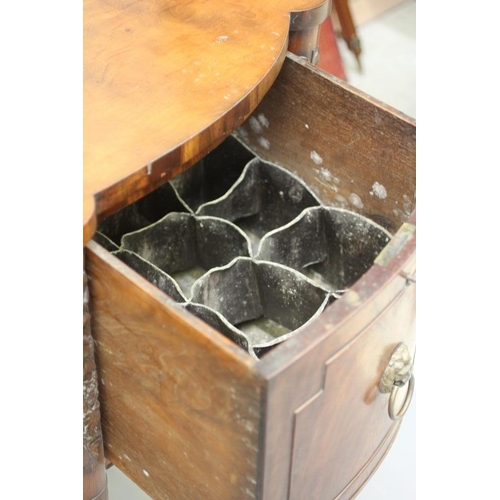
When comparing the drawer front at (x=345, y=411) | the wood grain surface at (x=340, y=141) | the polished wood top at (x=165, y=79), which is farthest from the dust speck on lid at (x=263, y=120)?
the drawer front at (x=345, y=411)

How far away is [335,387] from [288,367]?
109 millimetres

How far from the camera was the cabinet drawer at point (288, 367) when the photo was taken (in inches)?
25.5

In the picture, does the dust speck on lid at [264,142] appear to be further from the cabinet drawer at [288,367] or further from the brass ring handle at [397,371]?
the brass ring handle at [397,371]

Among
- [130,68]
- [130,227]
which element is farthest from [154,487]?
[130,68]

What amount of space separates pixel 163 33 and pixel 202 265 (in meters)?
0.27

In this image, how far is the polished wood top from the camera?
75cm

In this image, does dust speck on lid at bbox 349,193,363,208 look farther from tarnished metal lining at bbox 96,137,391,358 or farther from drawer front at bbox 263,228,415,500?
drawer front at bbox 263,228,415,500

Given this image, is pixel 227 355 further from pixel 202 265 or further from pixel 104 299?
pixel 202 265

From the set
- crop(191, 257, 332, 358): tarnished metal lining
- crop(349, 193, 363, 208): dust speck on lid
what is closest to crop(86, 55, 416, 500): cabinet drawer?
crop(349, 193, 363, 208): dust speck on lid

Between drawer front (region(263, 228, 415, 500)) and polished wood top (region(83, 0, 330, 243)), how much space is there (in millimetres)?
203

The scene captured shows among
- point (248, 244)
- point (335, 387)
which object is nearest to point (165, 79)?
point (248, 244)

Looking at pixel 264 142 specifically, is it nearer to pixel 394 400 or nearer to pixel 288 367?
pixel 394 400

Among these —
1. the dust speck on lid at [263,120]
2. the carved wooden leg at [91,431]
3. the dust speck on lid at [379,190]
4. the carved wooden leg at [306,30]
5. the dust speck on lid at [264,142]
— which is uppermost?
the carved wooden leg at [306,30]

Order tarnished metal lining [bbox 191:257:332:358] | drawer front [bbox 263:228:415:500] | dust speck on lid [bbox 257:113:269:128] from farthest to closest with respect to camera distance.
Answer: dust speck on lid [bbox 257:113:269:128], tarnished metal lining [bbox 191:257:332:358], drawer front [bbox 263:228:415:500]
